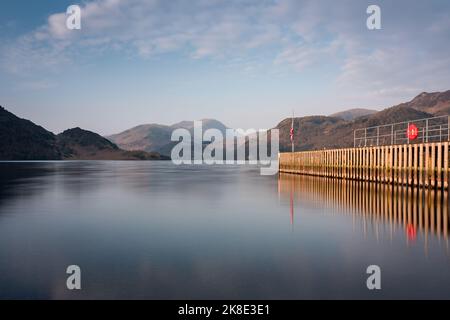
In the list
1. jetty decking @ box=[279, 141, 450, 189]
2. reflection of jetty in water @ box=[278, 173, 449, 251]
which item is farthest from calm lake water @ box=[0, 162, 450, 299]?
jetty decking @ box=[279, 141, 450, 189]

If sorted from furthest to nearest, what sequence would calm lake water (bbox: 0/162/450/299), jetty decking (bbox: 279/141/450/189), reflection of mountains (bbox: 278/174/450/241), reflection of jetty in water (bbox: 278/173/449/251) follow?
jetty decking (bbox: 279/141/450/189)
reflection of mountains (bbox: 278/174/450/241)
reflection of jetty in water (bbox: 278/173/449/251)
calm lake water (bbox: 0/162/450/299)

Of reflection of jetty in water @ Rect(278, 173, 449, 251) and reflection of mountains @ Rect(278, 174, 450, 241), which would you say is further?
reflection of mountains @ Rect(278, 174, 450, 241)

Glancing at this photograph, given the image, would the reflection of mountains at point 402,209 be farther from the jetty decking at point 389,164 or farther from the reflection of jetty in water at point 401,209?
the jetty decking at point 389,164

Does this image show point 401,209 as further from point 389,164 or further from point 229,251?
point 389,164

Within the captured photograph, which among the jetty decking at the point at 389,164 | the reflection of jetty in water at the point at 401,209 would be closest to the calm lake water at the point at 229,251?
the reflection of jetty in water at the point at 401,209

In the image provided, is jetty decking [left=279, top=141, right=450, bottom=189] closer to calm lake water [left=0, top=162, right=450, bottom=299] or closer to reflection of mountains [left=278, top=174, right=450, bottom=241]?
reflection of mountains [left=278, top=174, right=450, bottom=241]

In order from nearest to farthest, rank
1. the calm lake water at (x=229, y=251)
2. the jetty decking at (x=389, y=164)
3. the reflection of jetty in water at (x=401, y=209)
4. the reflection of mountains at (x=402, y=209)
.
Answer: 1. the calm lake water at (x=229, y=251)
2. the reflection of jetty in water at (x=401, y=209)
3. the reflection of mountains at (x=402, y=209)
4. the jetty decking at (x=389, y=164)

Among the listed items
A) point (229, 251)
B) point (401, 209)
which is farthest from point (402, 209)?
point (229, 251)

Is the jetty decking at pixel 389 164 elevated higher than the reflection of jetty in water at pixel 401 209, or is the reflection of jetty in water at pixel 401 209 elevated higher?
the jetty decking at pixel 389 164

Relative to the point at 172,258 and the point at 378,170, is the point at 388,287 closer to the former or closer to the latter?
the point at 172,258

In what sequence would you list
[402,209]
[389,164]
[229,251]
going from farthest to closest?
[389,164] < [402,209] < [229,251]

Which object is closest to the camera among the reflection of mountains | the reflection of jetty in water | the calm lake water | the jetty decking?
the calm lake water

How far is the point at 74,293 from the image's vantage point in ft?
24.5
